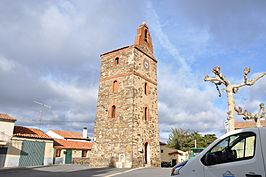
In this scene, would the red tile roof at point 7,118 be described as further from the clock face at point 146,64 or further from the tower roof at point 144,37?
the tower roof at point 144,37

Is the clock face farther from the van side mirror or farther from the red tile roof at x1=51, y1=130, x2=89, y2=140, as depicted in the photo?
the red tile roof at x1=51, y1=130, x2=89, y2=140

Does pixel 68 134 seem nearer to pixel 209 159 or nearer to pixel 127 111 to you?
pixel 127 111

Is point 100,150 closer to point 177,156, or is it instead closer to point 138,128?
point 138,128

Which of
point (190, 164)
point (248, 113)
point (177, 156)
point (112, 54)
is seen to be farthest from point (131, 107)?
point (177, 156)

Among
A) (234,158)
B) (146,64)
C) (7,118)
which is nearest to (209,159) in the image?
(234,158)

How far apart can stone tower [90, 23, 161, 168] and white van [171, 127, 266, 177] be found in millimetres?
16962

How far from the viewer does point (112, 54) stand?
2681 cm

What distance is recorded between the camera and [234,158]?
4844 millimetres

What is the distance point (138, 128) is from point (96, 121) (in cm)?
493

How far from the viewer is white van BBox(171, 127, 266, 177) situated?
14.7 ft

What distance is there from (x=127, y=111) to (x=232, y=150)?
1854 cm

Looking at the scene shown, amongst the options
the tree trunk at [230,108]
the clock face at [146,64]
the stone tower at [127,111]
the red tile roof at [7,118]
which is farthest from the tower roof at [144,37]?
the tree trunk at [230,108]

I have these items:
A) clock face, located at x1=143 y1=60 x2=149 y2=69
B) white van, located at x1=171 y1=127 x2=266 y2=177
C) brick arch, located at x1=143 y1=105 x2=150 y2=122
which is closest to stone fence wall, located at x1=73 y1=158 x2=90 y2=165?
brick arch, located at x1=143 y1=105 x2=150 y2=122

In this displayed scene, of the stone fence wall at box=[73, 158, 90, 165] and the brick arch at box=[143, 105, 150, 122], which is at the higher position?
the brick arch at box=[143, 105, 150, 122]
